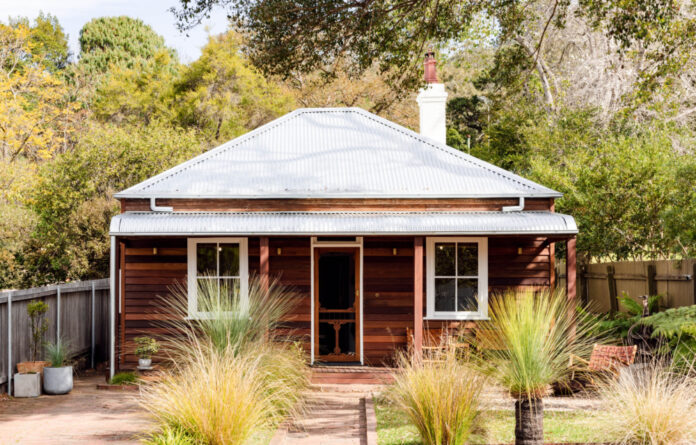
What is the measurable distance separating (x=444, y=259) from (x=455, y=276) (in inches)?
13.8

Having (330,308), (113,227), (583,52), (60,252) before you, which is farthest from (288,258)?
(583,52)

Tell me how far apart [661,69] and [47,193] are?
14266 mm

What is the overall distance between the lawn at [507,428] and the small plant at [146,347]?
14.8 ft

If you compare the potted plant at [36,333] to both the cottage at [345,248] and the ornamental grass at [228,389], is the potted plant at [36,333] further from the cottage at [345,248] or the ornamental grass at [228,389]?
the ornamental grass at [228,389]

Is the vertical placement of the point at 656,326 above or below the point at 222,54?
below

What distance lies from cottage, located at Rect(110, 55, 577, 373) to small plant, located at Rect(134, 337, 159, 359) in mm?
329

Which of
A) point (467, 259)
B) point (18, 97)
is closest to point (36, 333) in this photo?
point (467, 259)

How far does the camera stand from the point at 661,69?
1119 centimetres

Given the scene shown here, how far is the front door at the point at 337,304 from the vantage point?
13.4 metres

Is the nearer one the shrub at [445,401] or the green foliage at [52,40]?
the shrub at [445,401]

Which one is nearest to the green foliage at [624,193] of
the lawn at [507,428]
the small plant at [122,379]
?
the lawn at [507,428]

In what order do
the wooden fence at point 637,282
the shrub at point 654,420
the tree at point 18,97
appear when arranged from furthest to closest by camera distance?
1. the tree at point 18,97
2. the wooden fence at point 637,282
3. the shrub at point 654,420

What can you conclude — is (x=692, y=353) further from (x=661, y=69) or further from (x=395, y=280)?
(x=395, y=280)

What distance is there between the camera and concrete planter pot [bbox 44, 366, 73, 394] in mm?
11648
